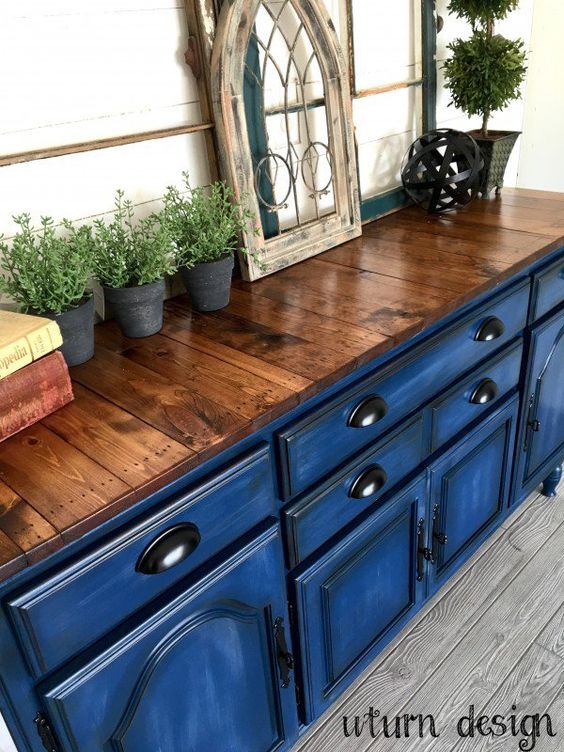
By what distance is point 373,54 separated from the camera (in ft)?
5.57

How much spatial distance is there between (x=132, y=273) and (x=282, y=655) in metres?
0.77

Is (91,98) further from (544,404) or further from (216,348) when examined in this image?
(544,404)

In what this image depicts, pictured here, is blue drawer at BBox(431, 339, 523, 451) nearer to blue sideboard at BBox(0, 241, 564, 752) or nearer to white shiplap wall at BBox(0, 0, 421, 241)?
blue sideboard at BBox(0, 241, 564, 752)

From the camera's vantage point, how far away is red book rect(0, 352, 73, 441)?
93cm

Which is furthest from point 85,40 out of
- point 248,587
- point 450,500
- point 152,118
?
point 450,500

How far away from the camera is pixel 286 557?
113 cm

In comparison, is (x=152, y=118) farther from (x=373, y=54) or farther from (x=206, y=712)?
(x=206, y=712)

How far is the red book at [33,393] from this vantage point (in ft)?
3.05

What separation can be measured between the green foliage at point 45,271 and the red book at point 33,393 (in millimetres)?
126

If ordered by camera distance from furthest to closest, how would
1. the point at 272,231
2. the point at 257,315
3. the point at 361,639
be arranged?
the point at 272,231 → the point at 361,639 → the point at 257,315

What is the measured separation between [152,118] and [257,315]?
46cm

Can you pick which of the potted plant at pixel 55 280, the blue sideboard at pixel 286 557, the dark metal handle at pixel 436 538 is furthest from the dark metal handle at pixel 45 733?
the dark metal handle at pixel 436 538

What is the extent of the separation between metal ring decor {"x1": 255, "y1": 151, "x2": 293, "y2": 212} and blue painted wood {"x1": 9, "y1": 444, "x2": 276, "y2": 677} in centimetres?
71

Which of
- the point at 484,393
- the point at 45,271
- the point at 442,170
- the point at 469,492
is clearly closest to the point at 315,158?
the point at 442,170
